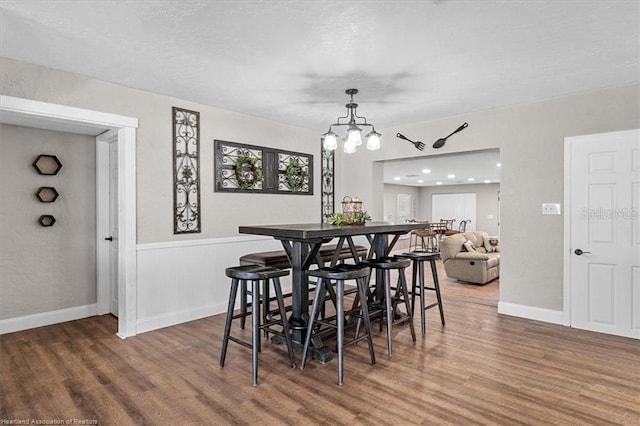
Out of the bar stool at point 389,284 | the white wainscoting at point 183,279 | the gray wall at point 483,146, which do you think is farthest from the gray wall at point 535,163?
the white wainscoting at point 183,279

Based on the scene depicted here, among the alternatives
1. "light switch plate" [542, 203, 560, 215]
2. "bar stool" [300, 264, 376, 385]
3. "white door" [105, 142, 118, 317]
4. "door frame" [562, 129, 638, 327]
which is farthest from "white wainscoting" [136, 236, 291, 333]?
"door frame" [562, 129, 638, 327]

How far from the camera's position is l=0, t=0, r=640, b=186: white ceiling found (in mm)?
2248

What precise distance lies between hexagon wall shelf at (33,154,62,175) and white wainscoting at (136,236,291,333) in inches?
52.6

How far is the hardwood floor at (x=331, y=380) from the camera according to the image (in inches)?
87.1

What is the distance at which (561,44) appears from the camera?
2701 millimetres

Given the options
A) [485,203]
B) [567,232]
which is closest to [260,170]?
[567,232]

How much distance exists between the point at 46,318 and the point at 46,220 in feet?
3.40

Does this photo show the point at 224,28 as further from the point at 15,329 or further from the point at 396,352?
the point at 15,329

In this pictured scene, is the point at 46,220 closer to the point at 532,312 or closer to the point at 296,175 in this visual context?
the point at 296,175

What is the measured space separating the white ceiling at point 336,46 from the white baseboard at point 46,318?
2520 mm

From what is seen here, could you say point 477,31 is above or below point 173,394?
above

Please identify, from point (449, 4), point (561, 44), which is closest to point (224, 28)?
point (449, 4)

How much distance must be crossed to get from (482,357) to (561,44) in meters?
2.47

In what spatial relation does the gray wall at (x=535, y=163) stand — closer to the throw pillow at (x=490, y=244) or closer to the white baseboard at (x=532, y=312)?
the white baseboard at (x=532, y=312)
